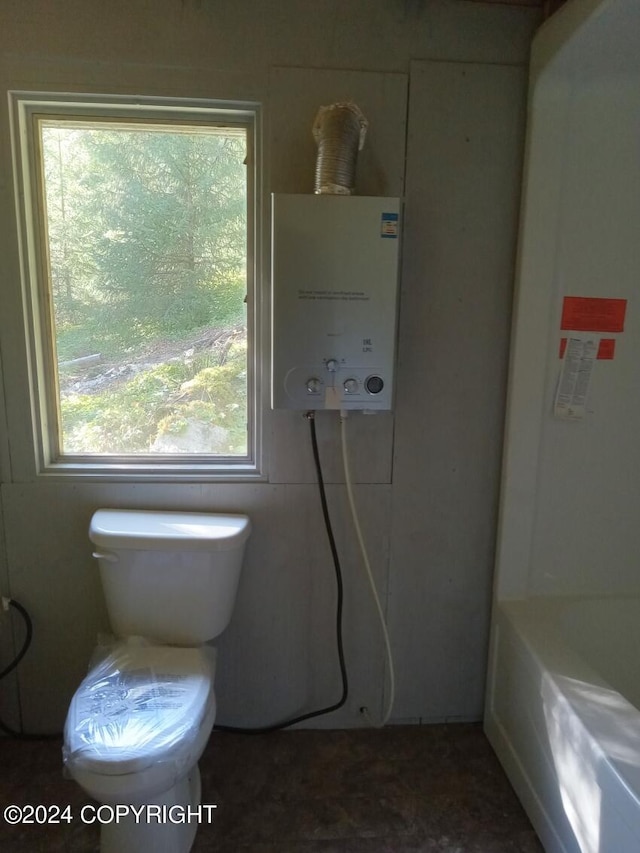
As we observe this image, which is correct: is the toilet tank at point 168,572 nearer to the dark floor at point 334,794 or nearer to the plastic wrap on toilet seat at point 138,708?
the plastic wrap on toilet seat at point 138,708

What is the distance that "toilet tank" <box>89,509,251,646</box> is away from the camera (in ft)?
4.70

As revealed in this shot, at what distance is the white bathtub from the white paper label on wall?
0.60 metres

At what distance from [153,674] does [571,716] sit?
1.01m

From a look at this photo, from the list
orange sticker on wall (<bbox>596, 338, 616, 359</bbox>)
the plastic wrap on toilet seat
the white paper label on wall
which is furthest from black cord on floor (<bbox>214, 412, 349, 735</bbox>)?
orange sticker on wall (<bbox>596, 338, 616, 359</bbox>)

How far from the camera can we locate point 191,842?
52.9 inches

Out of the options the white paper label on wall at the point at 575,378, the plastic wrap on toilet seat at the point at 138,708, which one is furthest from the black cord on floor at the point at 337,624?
the white paper label on wall at the point at 575,378

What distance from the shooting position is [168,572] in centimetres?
145

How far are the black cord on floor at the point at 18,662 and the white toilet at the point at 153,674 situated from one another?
0.31 meters

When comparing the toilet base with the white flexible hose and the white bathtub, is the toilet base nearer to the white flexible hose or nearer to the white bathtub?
the white flexible hose

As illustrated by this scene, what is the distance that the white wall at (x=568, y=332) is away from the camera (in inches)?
55.6

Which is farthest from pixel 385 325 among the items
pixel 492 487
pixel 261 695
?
pixel 261 695

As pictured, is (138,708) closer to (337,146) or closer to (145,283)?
(145,283)

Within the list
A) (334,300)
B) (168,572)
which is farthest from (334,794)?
(334,300)

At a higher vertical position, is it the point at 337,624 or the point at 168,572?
the point at 168,572
